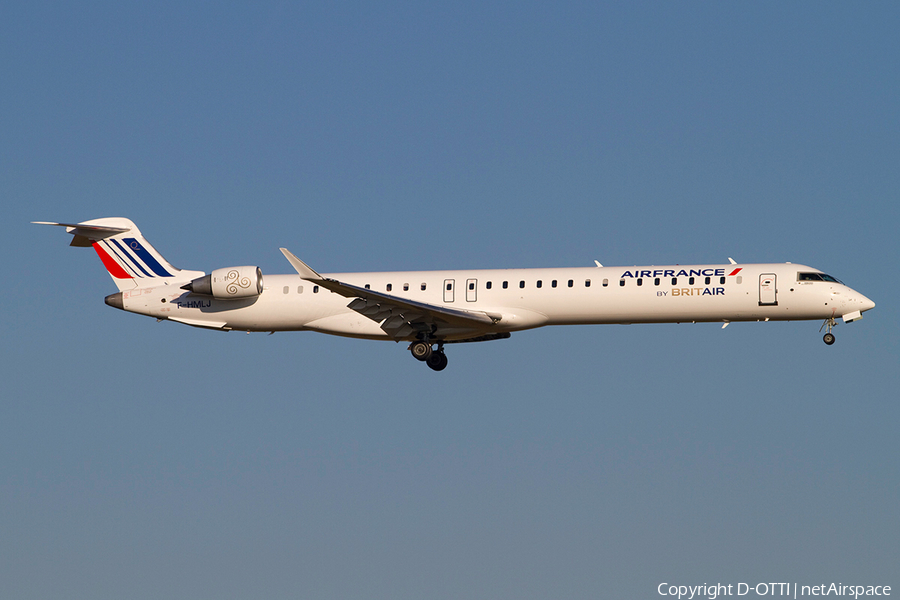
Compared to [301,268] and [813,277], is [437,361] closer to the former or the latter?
[301,268]

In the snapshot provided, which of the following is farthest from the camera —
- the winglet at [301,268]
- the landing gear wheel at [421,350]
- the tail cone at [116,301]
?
the tail cone at [116,301]

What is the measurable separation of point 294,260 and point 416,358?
633cm

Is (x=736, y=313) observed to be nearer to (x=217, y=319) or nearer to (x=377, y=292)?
(x=377, y=292)

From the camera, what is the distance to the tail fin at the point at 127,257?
4166 centimetres

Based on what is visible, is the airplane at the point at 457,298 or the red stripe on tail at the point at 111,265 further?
the red stripe on tail at the point at 111,265

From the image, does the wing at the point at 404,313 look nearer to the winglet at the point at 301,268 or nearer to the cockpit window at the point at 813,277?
the winglet at the point at 301,268

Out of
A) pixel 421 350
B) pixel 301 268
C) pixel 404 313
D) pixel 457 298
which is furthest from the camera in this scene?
pixel 421 350

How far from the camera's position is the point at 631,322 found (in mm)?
37219

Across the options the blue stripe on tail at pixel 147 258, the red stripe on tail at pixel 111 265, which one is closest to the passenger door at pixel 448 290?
the blue stripe on tail at pixel 147 258

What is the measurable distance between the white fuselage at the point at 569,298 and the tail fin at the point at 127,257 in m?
3.08

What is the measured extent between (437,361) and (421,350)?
0.87m

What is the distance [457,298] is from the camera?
3819 centimetres

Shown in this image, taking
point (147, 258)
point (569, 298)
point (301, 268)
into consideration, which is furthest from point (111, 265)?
point (569, 298)

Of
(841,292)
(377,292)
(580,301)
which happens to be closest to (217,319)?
(377,292)
